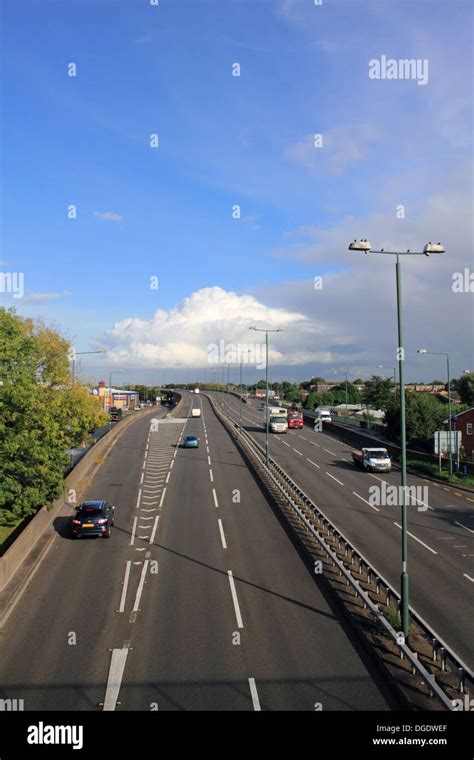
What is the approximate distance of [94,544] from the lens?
77.1ft

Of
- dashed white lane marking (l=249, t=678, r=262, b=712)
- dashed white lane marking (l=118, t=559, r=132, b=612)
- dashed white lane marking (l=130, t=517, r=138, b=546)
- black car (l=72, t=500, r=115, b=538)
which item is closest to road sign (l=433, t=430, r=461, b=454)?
dashed white lane marking (l=130, t=517, r=138, b=546)

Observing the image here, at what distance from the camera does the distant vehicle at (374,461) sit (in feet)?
139

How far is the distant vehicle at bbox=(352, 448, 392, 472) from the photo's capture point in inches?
1668

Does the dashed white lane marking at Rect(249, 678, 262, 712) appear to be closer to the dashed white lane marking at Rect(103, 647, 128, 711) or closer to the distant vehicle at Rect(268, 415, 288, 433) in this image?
the dashed white lane marking at Rect(103, 647, 128, 711)

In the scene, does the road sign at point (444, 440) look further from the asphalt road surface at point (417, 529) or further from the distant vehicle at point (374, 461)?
the distant vehicle at point (374, 461)

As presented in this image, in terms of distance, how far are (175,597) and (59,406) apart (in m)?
16.6

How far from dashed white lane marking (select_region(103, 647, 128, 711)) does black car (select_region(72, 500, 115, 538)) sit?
10637 mm

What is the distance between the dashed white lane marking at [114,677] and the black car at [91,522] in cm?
1064

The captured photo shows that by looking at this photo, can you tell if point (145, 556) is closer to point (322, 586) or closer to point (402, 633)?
point (322, 586)

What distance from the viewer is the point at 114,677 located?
1225cm

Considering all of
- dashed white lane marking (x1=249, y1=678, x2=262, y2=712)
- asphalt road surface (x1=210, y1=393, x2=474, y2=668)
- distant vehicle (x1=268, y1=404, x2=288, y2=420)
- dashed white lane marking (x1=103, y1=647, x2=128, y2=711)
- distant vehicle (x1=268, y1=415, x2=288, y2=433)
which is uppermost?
distant vehicle (x1=268, y1=404, x2=288, y2=420)

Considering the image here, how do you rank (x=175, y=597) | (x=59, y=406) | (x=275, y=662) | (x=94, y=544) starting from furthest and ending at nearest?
(x=59, y=406), (x=94, y=544), (x=175, y=597), (x=275, y=662)

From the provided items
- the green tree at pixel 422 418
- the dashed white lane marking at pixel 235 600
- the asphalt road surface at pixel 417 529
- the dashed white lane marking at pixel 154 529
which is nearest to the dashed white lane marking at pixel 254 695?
the dashed white lane marking at pixel 235 600

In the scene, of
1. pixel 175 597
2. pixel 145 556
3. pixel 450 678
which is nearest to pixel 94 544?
pixel 145 556
